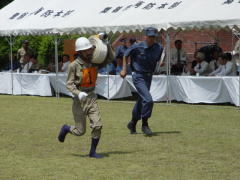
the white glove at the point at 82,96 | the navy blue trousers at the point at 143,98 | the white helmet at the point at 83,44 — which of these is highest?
the white helmet at the point at 83,44

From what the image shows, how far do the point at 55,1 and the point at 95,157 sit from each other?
46.1 ft

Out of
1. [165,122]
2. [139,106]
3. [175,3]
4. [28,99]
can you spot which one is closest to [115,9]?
[175,3]

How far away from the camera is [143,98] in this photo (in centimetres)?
1170

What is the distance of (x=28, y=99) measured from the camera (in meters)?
20.4

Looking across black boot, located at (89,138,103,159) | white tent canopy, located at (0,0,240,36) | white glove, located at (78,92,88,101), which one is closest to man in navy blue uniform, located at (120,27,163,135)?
black boot, located at (89,138,103,159)

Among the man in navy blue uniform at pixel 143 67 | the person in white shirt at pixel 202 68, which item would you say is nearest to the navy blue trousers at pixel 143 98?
the man in navy blue uniform at pixel 143 67

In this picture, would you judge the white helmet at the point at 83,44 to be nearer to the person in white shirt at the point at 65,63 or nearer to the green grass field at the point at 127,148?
the green grass field at the point at 127,148

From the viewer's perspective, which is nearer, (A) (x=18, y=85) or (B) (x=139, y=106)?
(B) (x=139, y=106)

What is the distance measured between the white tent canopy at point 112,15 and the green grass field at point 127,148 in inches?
91.2

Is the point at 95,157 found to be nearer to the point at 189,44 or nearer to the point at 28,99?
the point at 28,99

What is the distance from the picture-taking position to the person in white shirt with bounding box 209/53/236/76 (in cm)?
1772

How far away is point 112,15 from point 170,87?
2.99m

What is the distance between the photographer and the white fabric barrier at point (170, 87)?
16906mm

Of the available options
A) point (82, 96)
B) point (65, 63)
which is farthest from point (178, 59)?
point (82, 96)
